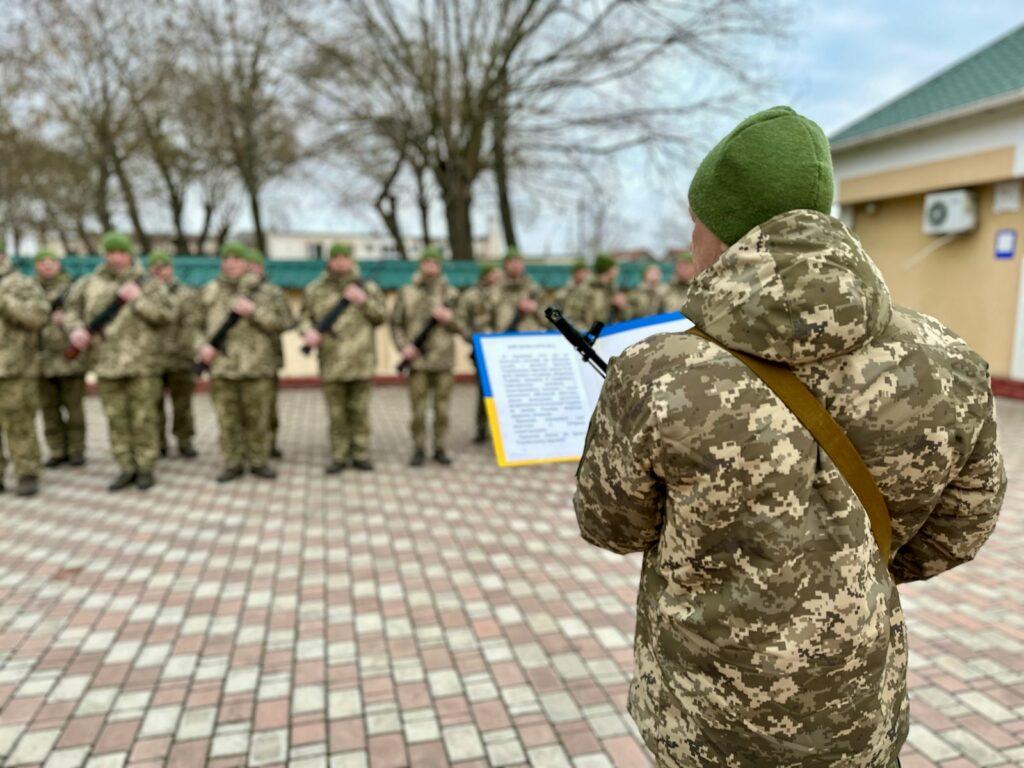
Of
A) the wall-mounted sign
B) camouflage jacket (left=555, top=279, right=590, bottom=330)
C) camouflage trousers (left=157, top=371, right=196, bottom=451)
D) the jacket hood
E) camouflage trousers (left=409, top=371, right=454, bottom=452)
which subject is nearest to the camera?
the jacket hood

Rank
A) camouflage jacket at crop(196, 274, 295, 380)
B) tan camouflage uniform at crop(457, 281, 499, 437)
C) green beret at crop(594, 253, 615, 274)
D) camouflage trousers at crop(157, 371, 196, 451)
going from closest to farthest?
camouflage jacket at crop(196, 274, 295, 380) < camouflage trousers at crop(157, 371, 196, 451) < tan camouflage uniform at crop(457, 281, 499, 437) < green beret at crop(594, 253, 615, 274)

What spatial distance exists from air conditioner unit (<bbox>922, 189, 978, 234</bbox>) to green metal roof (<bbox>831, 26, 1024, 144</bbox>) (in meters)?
1.19

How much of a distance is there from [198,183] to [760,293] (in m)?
25.1

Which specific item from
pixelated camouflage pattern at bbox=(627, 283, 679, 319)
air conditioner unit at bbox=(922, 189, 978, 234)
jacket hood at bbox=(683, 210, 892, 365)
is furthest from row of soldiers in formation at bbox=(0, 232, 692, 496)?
air conditioner unit at bbox=(922, 189, 978, 234)

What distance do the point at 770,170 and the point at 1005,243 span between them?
1108 centimetres

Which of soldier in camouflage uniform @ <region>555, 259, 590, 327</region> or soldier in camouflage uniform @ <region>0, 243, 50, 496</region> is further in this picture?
soldier in camouflage uniform @ <region>555, 259, 590, 327</region>

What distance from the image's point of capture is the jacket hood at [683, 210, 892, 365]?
107 centimetres

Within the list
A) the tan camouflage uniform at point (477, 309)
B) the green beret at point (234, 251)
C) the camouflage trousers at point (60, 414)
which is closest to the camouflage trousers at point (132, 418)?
the camouflage trousers at point (60, 414)

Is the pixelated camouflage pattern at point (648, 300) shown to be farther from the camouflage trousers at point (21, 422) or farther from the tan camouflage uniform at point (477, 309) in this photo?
the camouflage trousers at point (21, 422)

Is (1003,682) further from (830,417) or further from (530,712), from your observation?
(830,417)

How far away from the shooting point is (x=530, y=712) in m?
2.75

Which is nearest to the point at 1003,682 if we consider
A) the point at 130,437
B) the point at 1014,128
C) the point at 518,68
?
the point at 130,437

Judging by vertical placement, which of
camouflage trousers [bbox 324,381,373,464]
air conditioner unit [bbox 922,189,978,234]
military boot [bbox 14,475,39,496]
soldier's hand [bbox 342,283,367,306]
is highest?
air conditioner unit [bbox 922,189,978,234]

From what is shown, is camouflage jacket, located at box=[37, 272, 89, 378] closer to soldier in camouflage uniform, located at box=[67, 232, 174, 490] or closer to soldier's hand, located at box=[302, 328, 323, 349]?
soldier in camouflage uniform, located at box=[67, 232, 174, 490]
